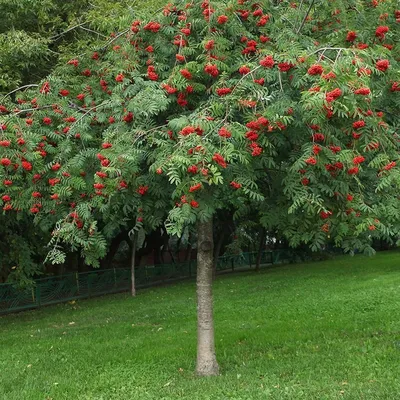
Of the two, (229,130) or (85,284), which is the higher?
(229,130)

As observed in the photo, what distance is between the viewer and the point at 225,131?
474 cm

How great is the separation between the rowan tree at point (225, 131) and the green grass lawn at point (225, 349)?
2.63 ft

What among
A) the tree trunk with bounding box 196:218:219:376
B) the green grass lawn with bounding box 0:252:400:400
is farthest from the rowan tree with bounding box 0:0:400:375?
the green grass lawn with bounding box 0:252:400:400

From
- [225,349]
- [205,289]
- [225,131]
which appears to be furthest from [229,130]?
[225,349]

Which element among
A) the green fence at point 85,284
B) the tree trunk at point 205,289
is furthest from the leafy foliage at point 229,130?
the green fence at point 85,284

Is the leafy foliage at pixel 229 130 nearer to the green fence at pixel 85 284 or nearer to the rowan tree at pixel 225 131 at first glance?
the rowan tree at pixel 225 131

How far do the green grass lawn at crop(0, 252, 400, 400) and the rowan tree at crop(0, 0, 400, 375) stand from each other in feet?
2.63

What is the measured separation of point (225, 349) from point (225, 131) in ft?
16.3

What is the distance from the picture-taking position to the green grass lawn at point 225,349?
21.7 ft

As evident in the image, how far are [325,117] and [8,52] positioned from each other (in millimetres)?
6586

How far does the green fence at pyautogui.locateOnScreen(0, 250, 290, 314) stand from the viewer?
17.5m

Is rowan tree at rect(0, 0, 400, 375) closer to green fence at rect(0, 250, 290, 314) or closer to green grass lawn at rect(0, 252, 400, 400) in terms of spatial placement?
green grass lawn at rect(0, 252, 400, 400)

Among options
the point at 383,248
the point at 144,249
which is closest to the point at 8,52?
the point at 144,249

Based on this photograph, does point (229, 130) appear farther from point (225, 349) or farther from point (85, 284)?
point (85, 284)
